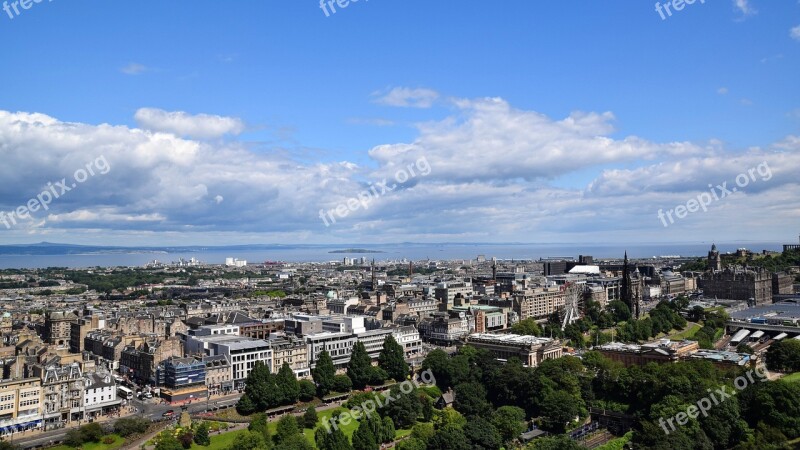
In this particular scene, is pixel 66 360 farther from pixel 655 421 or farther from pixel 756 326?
pixel 756 326

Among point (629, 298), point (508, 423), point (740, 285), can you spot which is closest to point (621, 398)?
point (508, 423)

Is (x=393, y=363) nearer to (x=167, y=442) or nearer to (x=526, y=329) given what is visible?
(x=167, y=442)

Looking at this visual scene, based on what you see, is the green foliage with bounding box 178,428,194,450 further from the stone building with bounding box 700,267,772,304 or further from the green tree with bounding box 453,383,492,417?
the stone building with bounding box 700,267,772,304

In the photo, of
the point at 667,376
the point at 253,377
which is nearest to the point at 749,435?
the point at 667,376

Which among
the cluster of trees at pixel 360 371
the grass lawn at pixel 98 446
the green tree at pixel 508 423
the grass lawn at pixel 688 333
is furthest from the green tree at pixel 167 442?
the grass lawn at pixel 688 333

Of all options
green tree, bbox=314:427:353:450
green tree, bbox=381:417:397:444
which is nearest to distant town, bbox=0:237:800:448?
green tree, bbox=381:417:397:444

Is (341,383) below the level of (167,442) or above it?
above
